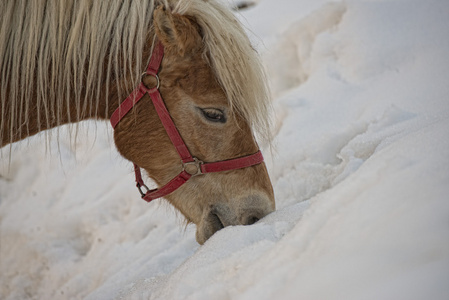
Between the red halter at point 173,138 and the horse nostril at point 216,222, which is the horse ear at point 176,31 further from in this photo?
the horse nostril at point 216,222

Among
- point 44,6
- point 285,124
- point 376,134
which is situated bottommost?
point 285,124

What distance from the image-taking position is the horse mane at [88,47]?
165 centimetres

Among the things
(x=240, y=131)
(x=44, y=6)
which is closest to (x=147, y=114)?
(x=240, y=131)

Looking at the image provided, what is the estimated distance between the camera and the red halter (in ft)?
5.48

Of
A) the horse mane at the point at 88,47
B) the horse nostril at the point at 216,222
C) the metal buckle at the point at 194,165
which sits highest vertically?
the horse mane at the point at 88,47

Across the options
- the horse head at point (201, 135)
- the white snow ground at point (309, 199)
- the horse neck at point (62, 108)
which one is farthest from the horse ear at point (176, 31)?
the white snow ground at point (309, 199)

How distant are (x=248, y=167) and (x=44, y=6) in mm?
1094

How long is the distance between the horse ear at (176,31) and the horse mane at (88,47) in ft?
0.16

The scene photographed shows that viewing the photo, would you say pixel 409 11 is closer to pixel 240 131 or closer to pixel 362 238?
pixel 240 131

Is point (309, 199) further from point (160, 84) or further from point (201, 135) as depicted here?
point (160, 84)

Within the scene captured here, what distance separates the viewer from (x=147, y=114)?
1.74 meters

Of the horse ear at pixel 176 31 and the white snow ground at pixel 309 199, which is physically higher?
the horse ear at pixel 176 31

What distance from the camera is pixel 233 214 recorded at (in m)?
1.73

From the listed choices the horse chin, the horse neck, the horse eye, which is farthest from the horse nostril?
the horse neck
